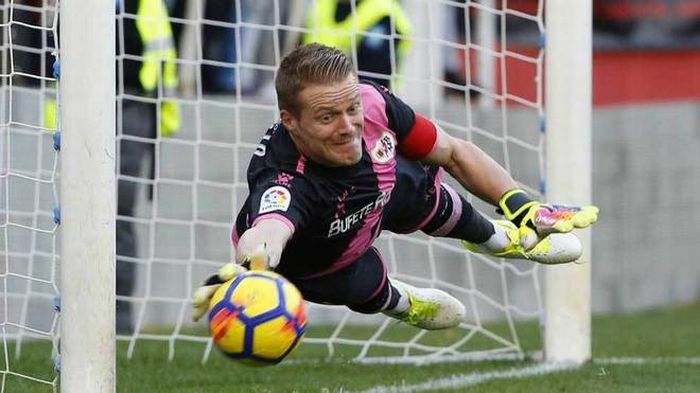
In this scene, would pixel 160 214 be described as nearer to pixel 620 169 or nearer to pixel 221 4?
pixel 221 4

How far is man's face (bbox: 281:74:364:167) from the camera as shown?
18.4 ft

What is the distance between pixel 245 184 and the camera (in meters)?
9.71

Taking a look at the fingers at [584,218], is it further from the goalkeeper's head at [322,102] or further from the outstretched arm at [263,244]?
the outstretched arm at [263,244]

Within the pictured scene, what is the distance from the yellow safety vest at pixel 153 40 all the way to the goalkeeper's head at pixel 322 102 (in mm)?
3107

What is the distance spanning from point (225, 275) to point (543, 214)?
5.54 ft

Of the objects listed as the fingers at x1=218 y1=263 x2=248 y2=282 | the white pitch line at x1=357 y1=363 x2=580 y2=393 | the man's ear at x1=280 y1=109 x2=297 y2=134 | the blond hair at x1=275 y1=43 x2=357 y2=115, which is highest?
the blond hair at x1=275 y1=43 x2=357 y2=115

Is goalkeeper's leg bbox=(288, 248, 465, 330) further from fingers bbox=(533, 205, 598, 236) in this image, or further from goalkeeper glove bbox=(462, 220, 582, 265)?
fingers bbox=(533, 205, 598, 236)

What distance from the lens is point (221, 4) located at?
37.6ft

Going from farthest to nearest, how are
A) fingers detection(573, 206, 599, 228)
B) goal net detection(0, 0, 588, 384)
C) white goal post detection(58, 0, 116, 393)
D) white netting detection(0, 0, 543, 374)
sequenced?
white netting detection(0, 0, 543, 374)
goal net detection(0, 0, 588, 384)
white goal post detection(58, 0, 116, 393)
fingers detection(573, 206, 599, 228)

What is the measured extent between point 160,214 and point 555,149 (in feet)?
10.5

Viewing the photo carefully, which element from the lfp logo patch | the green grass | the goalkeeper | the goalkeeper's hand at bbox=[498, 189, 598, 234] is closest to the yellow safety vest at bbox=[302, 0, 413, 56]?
the green grass

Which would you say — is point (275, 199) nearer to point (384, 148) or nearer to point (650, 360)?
point (384, 148)

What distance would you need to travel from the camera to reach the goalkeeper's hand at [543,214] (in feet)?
20.1

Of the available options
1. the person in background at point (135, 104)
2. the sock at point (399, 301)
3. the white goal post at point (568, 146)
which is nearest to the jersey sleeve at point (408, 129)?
the sock at point (399, 301)
